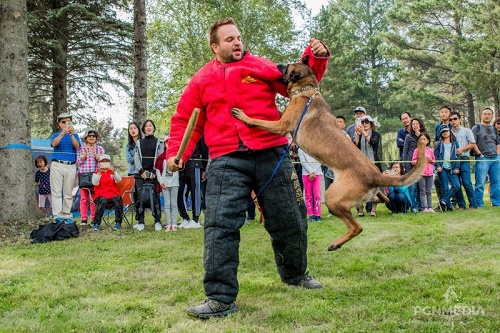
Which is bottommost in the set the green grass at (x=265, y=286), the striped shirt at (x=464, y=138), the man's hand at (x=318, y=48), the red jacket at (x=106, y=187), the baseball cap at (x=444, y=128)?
the green grass at (x=265, y=286)

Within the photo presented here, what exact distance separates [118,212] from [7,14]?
4.20 m

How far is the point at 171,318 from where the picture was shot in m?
3.28

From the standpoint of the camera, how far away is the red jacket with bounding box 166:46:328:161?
363cm

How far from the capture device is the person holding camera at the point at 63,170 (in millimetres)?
8422

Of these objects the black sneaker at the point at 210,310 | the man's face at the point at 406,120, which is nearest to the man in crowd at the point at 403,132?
the man's face at the point at 406,120

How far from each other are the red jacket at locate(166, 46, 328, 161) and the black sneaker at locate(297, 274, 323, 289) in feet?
4.15

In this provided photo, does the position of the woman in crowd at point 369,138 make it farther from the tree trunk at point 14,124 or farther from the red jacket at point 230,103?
the tree trunk at point 14,124

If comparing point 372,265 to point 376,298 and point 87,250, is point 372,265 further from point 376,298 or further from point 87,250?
point 87,250

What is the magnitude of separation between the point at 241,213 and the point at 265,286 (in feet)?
2.82

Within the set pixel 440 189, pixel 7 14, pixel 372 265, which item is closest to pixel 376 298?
pixel 372 265

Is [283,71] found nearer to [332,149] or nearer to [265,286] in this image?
[332,149]

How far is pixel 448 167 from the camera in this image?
9922 millimetres

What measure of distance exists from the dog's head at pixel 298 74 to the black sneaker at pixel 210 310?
1910mm

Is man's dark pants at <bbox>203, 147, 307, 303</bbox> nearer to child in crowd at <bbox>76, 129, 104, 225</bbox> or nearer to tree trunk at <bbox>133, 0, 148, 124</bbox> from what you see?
child in crowd at <bbox>76, 129, 104, 225</bbox>
